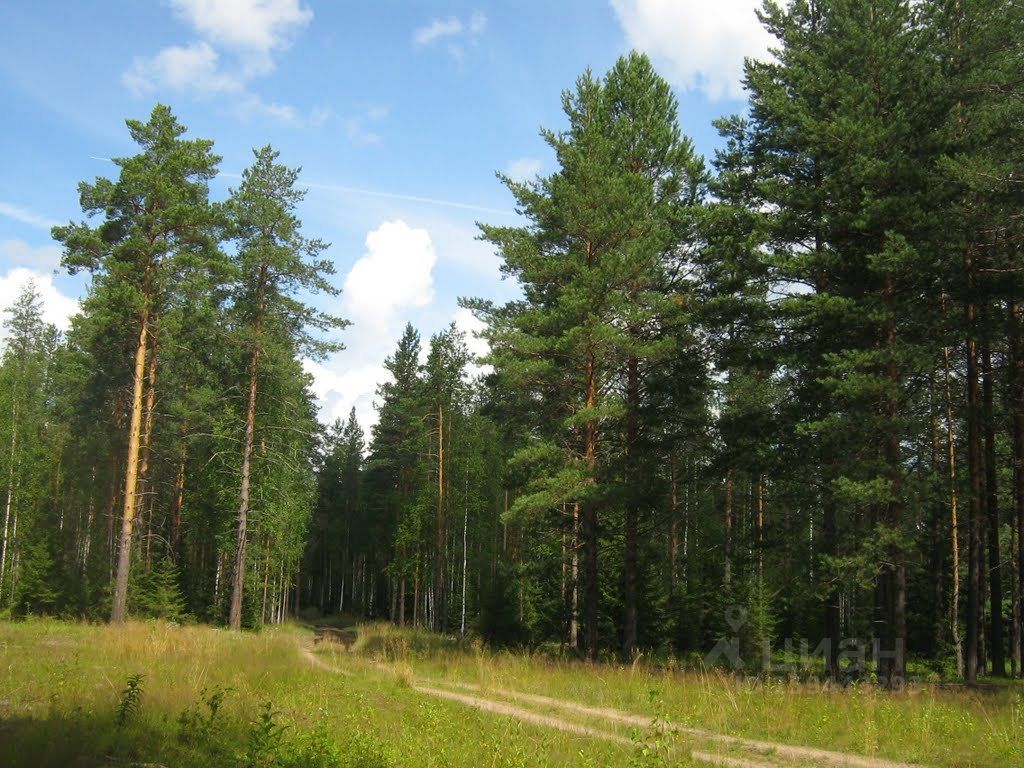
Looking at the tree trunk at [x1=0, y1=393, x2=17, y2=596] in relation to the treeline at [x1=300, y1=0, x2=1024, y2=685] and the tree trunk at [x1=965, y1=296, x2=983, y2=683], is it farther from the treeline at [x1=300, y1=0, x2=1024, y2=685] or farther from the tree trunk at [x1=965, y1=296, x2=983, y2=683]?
the tree trunk at [x1=965, y1=296, x2=983, y2=683]

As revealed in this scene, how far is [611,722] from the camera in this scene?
9938 millimetres

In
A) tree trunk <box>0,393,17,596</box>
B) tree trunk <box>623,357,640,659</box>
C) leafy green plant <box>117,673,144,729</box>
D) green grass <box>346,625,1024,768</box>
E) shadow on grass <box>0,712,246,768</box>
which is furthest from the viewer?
tree trunk <box>0,393,17,596</box>

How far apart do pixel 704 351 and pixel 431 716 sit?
1185 cm

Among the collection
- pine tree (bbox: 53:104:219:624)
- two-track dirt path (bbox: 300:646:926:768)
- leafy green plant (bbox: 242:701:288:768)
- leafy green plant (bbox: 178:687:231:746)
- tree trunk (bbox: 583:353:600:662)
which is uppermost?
pine tree (bbox: 53:104:219:624)

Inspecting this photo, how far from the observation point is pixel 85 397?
33.4m

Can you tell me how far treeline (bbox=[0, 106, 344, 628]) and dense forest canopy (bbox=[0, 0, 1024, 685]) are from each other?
0.50 feet

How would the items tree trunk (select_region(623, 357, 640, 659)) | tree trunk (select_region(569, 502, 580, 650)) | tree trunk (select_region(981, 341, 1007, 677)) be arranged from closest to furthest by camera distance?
1. tree trunk (select_region(981, 341, 1007, 677))
2. tree trunk (select_region(623, 357, 640, 659))
3. tree trunk (select_region(569, 502, 580, 650))

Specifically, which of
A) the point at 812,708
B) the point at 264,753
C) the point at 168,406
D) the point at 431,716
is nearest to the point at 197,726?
the point at 264,753

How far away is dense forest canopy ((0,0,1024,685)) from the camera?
45.9 ft

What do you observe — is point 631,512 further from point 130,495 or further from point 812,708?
point 130,495

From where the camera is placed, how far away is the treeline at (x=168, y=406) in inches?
852

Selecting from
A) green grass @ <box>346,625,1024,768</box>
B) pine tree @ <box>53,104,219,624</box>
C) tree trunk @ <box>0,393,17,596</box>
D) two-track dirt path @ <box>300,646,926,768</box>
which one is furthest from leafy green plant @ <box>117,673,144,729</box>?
tree trunk @ <box>0,393,17,596</box>

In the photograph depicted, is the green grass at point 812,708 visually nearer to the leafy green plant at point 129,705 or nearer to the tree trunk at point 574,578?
the tree trunk at point 574,578

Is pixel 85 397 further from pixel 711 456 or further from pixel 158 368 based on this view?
pixel 711 456
